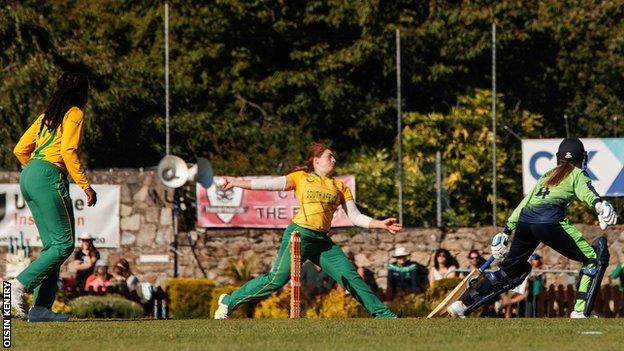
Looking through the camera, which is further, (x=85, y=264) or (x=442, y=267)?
(x=442, y=267)

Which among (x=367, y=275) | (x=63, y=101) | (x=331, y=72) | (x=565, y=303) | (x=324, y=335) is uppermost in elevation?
(x=331, y=72)

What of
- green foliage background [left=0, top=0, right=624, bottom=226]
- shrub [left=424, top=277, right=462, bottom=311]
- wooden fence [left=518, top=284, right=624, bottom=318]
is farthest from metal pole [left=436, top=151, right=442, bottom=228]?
green foliage background [left=0, top=0, right=624, bottom=226]

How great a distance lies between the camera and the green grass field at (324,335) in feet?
37.6

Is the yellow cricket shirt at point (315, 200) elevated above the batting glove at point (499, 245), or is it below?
above

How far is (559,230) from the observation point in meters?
15.1

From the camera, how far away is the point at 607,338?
12.1 meters

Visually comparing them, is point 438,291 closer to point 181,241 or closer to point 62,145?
point 181,241

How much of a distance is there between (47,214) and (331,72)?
83.4ft

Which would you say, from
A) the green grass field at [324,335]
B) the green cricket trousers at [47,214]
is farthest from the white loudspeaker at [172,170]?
the green cricket trousers at [47,214]

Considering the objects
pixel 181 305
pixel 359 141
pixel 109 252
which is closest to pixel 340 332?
pixel 181 305

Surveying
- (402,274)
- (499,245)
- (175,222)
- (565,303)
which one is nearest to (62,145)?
(499,245)

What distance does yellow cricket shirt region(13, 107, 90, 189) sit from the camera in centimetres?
1343

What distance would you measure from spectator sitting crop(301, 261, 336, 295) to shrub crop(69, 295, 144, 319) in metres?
3.06

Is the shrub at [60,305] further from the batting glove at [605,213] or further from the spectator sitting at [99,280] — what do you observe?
the batting glove at [605,213]
